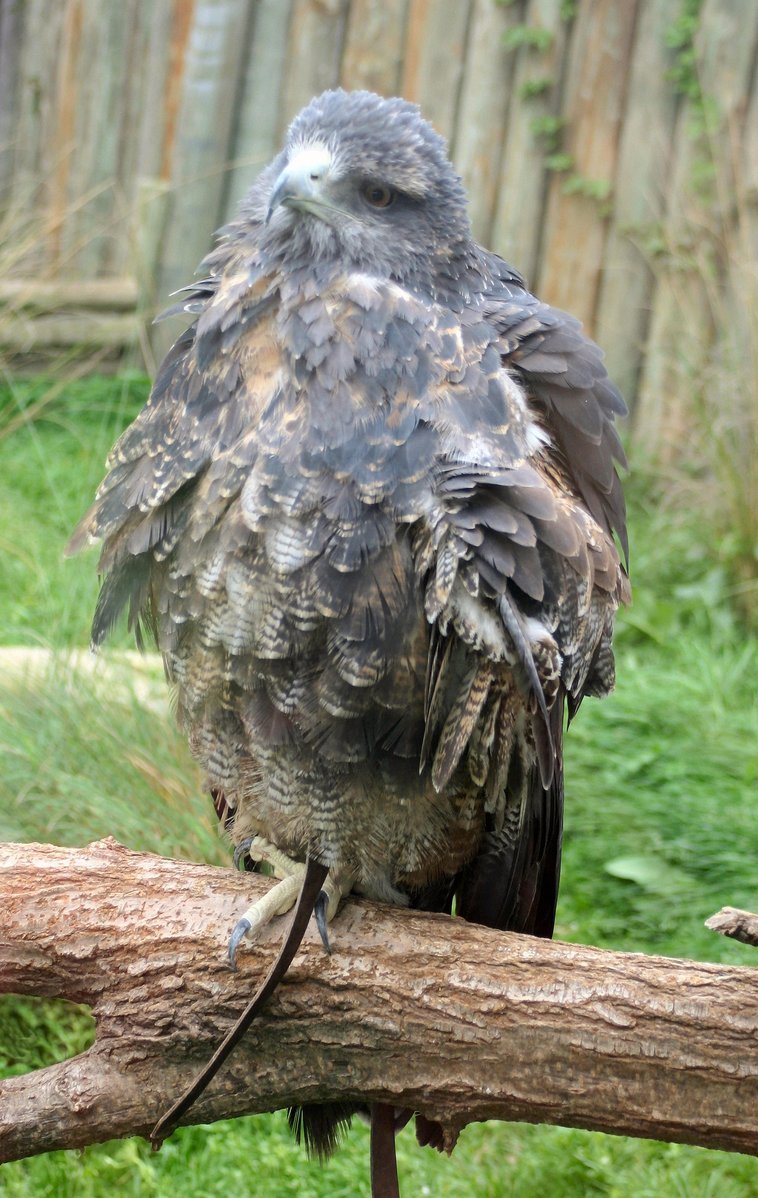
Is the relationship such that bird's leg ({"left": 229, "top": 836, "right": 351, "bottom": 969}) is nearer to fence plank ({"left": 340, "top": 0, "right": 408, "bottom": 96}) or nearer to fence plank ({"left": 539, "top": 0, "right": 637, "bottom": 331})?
fence plank ({"left": 539, "top": 0, "right": 637, "bottom": 331})

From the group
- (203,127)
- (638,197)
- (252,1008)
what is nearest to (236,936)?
(252,1008)

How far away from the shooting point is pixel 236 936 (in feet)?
8.39

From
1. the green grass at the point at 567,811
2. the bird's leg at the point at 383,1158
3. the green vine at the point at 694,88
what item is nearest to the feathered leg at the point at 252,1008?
the bird's leg at the point at 383,1158

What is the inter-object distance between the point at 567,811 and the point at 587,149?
357cm

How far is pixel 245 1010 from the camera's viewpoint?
8.07 feet

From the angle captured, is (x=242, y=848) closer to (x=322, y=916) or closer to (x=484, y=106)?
(x=322, y=916)

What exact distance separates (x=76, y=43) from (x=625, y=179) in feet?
13.4

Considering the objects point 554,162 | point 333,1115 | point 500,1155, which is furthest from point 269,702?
point 554,162

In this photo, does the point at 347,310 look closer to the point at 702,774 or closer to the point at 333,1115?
the point at 333,1115

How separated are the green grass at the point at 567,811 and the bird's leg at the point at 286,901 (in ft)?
3.74

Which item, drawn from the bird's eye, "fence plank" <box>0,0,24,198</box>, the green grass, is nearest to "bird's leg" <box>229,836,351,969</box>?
the green grass

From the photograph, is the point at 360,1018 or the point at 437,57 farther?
the point at 437,57

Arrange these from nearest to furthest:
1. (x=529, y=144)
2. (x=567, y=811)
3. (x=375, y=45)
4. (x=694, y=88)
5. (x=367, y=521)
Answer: (x=367, y=521)
(x=567, y=811)
(x=694, y=88)
(x=529, y=144)
(x=375, y=45)

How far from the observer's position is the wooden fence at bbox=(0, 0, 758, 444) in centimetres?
614
